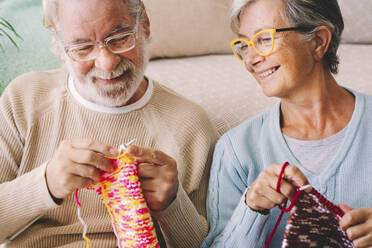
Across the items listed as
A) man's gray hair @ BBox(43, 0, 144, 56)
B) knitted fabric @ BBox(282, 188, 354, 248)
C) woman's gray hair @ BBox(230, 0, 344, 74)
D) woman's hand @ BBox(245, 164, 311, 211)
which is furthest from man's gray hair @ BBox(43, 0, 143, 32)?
knitted fabric @ BBox(282, 188, 354, 248)

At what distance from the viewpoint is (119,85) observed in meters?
1.40

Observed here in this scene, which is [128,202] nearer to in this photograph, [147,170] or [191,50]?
[147,170]

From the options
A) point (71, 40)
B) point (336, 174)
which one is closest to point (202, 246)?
point (336, 174)

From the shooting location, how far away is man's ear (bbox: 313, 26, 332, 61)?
1364mm

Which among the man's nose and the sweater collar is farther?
the sweater collar

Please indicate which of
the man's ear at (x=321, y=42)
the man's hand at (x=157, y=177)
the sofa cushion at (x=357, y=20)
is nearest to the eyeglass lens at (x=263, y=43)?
the man's ear at (x=321, y=42)

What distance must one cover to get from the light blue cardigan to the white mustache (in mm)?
443

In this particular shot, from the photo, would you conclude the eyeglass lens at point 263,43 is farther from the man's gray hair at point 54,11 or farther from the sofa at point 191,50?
the sofa at point 191,50

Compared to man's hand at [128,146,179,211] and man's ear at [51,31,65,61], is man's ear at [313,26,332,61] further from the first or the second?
man's ear at [51,31,65,61]

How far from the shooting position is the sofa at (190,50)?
2.10 metres

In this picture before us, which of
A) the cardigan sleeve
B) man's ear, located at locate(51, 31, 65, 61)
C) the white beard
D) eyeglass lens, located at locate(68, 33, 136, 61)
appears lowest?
the cardigan sleeve

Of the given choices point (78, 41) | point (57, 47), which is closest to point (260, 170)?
point (78, 41)

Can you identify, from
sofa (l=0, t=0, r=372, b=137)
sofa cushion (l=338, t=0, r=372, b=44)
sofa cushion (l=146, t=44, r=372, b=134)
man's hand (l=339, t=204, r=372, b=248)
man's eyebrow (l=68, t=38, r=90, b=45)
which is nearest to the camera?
man's hand (l=339, t=204, r=372, b=248)

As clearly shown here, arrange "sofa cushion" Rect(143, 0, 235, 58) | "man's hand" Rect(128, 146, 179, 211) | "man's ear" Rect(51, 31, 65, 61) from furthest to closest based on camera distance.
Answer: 1. "sofa cushion" Rect(143, 0, 235, 58)
2. "man's ear" Rect(51, 31, 65, 61)
3. "man's hand" Rect(128, 146, 179, 211)
